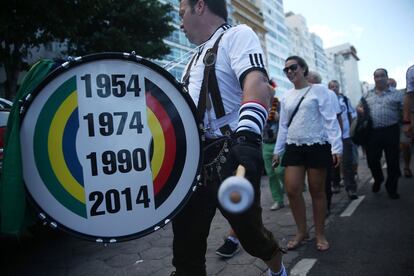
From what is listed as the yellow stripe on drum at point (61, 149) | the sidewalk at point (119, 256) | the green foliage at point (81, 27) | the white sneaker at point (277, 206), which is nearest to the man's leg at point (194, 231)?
the yellow stripe on drum at point (61, 149)

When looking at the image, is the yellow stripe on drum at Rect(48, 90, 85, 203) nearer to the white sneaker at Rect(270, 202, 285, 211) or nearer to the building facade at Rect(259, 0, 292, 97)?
the white sneaker at Rect(270, 202, 285, 211)

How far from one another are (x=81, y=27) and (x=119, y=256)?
1325cm

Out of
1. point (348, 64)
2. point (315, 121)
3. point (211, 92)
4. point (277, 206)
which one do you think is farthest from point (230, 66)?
point (348, 64)

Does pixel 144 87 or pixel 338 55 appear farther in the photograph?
pixel 338 55

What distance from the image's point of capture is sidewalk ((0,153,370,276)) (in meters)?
3.19

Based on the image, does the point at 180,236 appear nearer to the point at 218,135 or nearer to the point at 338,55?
the point at 218,135

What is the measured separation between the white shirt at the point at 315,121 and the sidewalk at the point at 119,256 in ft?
3.33

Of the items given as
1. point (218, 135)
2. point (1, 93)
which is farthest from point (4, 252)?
point (1, 93)

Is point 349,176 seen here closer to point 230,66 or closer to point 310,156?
point 310,156

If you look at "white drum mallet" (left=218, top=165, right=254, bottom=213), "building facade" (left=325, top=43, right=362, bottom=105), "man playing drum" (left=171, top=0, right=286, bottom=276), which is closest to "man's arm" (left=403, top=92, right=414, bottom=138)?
"man playing drum" (left=171, top=0, right=286, bottom=276)

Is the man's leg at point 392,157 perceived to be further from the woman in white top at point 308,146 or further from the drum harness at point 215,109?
the drum harness at point 215,109

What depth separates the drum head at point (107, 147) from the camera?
128cm

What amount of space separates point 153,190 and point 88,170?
0.26 metres

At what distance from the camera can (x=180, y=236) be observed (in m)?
1.88
